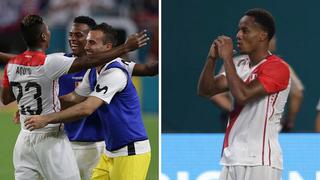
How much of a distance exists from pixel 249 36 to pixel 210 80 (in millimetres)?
344

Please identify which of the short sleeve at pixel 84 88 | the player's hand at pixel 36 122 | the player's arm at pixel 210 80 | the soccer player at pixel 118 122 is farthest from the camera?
the short sleeve at pixel 84 88

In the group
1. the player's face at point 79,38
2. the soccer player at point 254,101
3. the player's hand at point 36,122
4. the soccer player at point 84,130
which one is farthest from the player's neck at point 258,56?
the player's face at point 79,38

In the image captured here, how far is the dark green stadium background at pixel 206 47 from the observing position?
9.47 metres

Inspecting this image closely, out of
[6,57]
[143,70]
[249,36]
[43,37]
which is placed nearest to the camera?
[249,36]

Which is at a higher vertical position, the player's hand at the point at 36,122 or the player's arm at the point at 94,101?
the player's arm at the point at 94,101

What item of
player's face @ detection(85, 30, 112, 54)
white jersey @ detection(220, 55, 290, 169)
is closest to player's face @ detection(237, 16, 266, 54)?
white jersey @ detection(220, 55, 290, 169)

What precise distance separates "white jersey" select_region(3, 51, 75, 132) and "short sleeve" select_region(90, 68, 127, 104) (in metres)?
0.24

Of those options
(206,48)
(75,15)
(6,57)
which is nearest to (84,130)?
(6,57)

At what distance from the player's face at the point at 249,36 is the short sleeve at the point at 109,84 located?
37.4 inches

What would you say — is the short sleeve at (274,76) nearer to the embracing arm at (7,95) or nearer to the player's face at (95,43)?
the player's face at (95,43)

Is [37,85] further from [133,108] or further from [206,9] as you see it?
[206,9]

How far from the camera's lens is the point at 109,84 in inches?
220

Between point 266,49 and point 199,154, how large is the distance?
2898mm

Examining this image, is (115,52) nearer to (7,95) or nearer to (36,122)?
(36,122)
